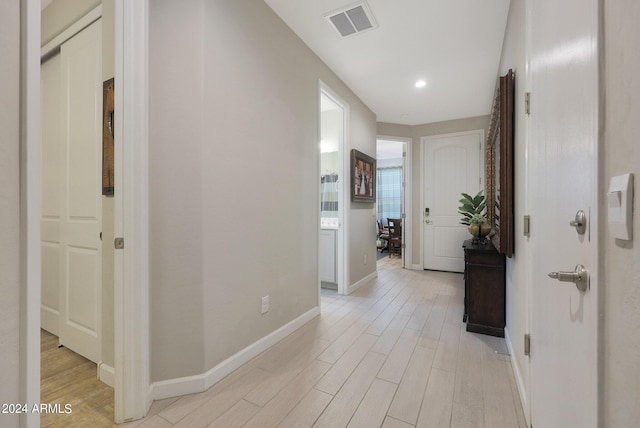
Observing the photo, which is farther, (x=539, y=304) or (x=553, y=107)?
(x=539, y=304)

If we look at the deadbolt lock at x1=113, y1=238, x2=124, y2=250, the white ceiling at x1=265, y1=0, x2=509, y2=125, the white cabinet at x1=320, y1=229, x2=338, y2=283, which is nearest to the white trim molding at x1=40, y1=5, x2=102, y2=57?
the white ceiling at x1=265, y1=0, x2=509, y2=125

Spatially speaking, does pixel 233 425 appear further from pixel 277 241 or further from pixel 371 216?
pixel 371 216

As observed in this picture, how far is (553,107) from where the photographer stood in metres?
0.97

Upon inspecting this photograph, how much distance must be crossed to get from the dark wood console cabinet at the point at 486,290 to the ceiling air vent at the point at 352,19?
81.8 inches

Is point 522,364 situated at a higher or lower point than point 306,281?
lower

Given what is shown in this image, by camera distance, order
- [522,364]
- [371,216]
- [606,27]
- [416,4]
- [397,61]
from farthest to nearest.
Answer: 1. [371,216]
2. [397,61]
3. [416,4]
4. [522,364]
5. [606,27]

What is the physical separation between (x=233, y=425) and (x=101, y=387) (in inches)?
36.3

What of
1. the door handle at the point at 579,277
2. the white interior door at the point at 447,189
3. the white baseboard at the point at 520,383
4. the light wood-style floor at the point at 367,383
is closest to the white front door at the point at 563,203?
the door handle at the point at 579,277

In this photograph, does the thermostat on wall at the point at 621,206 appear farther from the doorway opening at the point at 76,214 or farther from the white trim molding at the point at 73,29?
the white trim molding at the point at 73,29

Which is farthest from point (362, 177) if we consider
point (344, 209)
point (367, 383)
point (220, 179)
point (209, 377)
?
point (209, 377)

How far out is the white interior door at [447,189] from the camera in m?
4.50

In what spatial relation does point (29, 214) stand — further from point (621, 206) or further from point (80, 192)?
point (621, 206)

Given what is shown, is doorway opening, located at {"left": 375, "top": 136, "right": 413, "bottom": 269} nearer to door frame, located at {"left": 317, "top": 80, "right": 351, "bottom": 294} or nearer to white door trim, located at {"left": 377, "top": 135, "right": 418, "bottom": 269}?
white door trim, located at {"left": 377, "top": 135, "right": 418, "bottom": 269}

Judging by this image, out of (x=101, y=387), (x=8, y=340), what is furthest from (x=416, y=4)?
(x=101, y=387)
